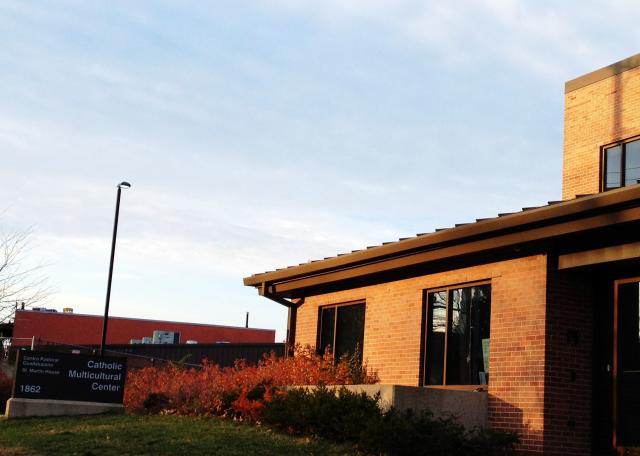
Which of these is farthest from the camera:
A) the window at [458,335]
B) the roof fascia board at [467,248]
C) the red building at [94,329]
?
the red building at [94,329]

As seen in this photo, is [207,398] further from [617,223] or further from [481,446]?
[617,223]

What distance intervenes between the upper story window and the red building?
38380mm

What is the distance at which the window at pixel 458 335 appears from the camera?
15094 millimetres

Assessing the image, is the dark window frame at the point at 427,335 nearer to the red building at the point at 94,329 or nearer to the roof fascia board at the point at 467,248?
the roof fascia board at the point at 467,248

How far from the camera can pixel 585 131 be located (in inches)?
858

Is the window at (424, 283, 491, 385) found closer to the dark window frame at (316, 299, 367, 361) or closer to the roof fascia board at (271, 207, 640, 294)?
the roof fascia board at (271, 207, 640, 294)

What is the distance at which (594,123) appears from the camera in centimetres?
2153

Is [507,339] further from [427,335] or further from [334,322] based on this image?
[334,322]

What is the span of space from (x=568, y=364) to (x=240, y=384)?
637 centimetres

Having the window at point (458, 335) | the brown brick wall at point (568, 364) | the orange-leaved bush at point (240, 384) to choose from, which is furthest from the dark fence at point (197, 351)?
the brown brick wall at point (568, 364)

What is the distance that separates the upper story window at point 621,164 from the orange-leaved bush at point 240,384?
7.63m

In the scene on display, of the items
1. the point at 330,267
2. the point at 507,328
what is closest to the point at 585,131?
the point at 330,267

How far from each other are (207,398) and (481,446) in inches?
262

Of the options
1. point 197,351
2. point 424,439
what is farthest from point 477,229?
point 197,351
